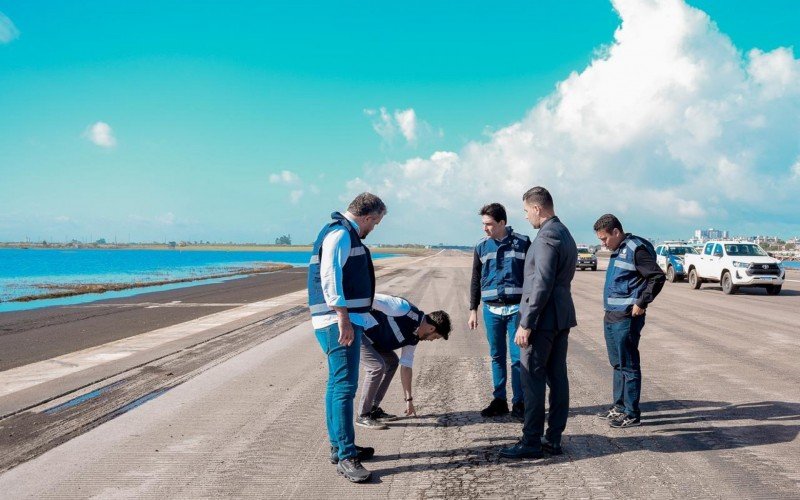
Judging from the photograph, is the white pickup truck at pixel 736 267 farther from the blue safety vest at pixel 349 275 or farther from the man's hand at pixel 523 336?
the blue safety vest at pixel 349 275

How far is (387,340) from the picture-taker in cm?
525

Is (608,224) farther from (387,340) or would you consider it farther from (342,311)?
(342,311)

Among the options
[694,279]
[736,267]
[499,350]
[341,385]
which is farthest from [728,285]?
[341,385]

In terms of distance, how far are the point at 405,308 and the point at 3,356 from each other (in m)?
8.33

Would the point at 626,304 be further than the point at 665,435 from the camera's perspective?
Yes

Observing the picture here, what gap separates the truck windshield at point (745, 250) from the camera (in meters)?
22.4

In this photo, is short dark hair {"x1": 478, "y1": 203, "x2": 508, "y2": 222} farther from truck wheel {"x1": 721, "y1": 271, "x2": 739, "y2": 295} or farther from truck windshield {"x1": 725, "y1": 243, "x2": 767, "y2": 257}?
truck windshield {"x1": 725, "y1": 243, "x2": 767, "y2": 257}

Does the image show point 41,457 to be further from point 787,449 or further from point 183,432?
point 787,449

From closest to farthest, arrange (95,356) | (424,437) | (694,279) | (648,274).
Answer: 1. (424,437)
2. (648,274)
3. (95,356)
4. (694,279)

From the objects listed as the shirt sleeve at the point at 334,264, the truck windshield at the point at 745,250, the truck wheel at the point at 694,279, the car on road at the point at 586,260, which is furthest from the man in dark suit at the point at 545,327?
the car on road at the point at 586,260

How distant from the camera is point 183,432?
203 inches

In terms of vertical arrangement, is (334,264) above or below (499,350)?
above

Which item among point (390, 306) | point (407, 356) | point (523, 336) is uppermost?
point (390, 306)

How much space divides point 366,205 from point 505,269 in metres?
1.83
